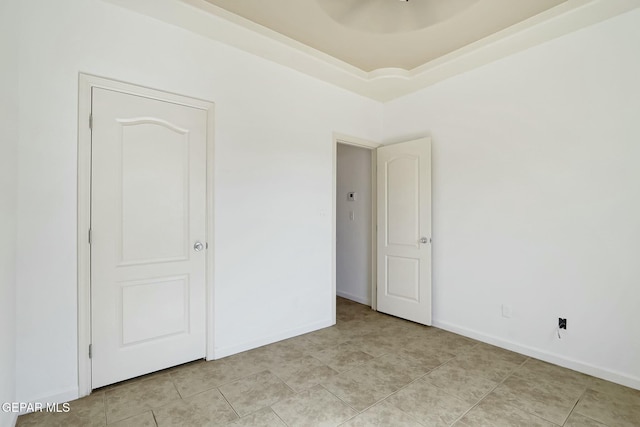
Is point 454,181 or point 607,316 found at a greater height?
point 454,181

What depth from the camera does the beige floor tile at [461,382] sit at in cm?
212

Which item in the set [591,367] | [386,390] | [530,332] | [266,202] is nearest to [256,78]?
[266,202]

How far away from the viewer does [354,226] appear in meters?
4.52

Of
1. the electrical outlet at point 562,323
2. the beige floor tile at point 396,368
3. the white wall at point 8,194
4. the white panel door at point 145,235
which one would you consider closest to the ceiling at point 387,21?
the white panel door at point 145,235

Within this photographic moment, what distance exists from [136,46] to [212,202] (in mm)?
1282

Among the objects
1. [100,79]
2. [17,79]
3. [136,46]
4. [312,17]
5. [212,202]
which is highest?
[312,17]

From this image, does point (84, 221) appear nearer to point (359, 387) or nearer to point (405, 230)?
point (359, 387)

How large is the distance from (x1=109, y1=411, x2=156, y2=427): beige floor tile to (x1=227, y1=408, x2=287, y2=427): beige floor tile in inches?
18.9

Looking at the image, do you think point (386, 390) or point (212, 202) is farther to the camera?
point (212, 202)

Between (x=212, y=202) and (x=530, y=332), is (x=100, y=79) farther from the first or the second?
(x=530, y=332)

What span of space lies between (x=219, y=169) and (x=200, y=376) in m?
1.67

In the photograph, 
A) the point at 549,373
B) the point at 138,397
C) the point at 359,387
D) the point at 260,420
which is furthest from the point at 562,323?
the point at 138,397

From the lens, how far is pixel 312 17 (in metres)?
2.43

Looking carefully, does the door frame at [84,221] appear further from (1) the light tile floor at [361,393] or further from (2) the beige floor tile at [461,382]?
(2) the beige floor tile at [461,382]
